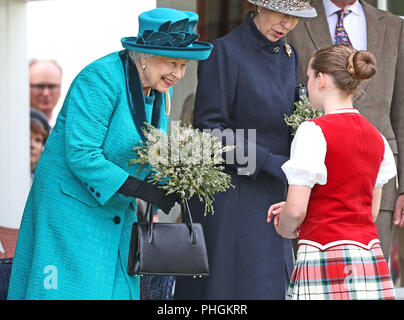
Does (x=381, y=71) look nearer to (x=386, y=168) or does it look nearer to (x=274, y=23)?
(x=274, y=23)

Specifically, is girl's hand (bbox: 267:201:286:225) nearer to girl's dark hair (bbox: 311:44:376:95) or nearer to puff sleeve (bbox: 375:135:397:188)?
puff sleeve (bbox: 375:135:397:188)

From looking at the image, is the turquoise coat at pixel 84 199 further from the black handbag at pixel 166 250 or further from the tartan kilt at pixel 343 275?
the tartan kilt at pixel 343 275

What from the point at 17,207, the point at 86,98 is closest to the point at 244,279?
the point at 86,98

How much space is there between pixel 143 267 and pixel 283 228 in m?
0.61

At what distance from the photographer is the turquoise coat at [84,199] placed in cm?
347

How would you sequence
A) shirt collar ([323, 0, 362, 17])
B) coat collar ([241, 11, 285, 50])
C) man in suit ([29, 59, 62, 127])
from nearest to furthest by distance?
coat collar ([241, 11, 285, 50]) < shirt collar ([323, 0, 362, 17]) < man in suit ([29, 59, 62, 127])

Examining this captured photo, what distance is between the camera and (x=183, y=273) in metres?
3.48

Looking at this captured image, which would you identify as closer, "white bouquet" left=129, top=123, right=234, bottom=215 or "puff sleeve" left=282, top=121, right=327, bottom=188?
"puff sleeve" left=282, top=121, right=327, bottom=188

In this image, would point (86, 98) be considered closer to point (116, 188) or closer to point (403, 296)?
point (116, 188)

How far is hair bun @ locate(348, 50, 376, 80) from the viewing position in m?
3.30

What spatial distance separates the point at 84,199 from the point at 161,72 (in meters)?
0.65

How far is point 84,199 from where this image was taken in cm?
355

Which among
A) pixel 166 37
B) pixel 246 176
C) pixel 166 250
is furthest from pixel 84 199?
pixel 246 176

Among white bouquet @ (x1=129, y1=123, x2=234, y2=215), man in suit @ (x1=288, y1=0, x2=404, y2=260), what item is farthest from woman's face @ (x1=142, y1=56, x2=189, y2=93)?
man in suit @ (x1=288, y1=0, x2=404, y2=260)
